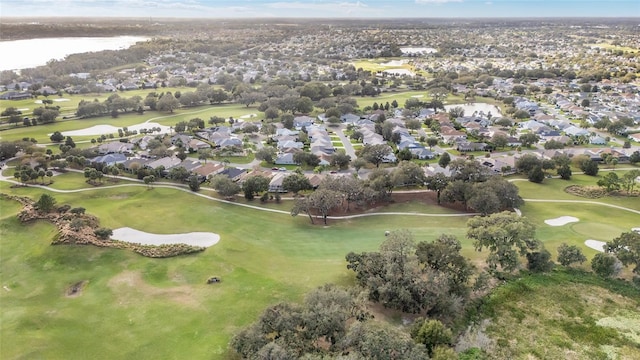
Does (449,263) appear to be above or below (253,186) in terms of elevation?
above

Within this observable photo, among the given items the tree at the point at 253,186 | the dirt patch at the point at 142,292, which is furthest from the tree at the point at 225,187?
the dirt patch at the point at 142,292

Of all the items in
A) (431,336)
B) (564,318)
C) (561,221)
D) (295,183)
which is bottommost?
(564,318)

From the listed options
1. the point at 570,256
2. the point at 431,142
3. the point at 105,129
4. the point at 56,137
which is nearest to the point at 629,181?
the point at 570,256

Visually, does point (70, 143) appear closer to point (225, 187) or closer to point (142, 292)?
point (225, 187)

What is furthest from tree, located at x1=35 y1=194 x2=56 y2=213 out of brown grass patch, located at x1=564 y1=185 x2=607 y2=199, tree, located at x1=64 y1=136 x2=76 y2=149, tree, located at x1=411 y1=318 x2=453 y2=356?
brown grass patch, located at x1=564 y1=185 x2=607 y2=199

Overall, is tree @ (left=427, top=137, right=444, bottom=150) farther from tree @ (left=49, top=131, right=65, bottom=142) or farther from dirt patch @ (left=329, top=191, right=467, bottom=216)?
tree @ (left=49, top=131, right=65, bottom=142)

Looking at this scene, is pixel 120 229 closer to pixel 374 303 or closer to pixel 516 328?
pixel 374 303
